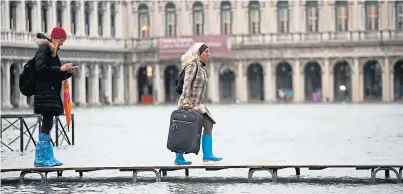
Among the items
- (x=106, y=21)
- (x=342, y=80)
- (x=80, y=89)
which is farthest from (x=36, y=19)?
(x=342, y=80)

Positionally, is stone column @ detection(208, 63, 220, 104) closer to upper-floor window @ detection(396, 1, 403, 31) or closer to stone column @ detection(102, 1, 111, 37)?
stone column @ detection(102, 1, 111, 37)

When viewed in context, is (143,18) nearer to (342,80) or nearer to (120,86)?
(120,86)

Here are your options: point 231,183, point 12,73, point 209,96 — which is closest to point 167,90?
point 209,96

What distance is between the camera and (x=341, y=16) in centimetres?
8088

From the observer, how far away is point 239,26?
83.7 metres

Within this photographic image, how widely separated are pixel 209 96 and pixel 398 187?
68494 millimetres

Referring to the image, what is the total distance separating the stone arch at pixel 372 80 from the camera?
80.9 meters

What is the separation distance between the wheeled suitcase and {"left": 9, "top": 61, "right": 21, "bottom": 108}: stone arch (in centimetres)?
5505

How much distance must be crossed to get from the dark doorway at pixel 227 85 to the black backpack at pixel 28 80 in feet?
223

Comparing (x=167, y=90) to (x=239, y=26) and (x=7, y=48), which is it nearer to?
(x=239, y=26)

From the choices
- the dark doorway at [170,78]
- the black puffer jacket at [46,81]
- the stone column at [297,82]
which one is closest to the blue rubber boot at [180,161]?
the black puffer jacket at [46,81]

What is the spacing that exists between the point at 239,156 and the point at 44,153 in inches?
241

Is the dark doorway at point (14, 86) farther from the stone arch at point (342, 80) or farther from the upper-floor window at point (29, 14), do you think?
the stone arch at point (342, 80)

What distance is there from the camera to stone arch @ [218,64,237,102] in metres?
85.1
